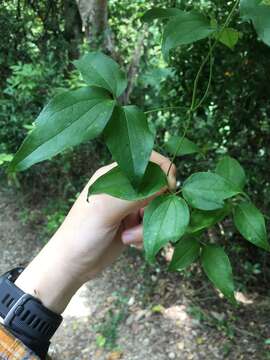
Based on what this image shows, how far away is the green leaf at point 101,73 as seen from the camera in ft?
1.61

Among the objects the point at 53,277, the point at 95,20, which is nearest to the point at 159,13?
the point at 53,277

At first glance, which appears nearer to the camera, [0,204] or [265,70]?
[265,70]

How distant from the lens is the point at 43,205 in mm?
2529

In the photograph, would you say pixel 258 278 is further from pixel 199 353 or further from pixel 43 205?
pixel 43 205

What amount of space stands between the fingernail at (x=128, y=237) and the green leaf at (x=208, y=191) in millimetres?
357

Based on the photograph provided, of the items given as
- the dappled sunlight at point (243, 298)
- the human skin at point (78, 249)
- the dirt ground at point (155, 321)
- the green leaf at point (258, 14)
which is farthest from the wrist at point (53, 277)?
the dappled sunlight at point (243, 298)

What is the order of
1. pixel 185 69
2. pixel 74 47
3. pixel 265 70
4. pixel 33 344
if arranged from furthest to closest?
pixel 74 47 → pixel 185 69 → pixel 265 70 → pixel 33 344

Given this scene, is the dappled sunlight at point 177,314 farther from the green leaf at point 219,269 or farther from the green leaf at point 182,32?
the green leaf at point 182,32

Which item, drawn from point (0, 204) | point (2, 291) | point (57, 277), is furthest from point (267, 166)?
point (0, 204)

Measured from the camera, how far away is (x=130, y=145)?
0.44 m

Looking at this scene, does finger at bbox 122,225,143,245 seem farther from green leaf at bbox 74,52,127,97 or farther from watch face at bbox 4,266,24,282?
green leaf at bbox 74,52,127,97

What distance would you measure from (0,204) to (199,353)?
1.55 meters

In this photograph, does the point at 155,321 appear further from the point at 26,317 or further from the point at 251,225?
the point at 251,225

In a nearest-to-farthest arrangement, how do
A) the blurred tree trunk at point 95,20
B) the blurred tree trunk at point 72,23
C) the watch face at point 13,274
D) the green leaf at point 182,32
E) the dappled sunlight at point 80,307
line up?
the green leaf at point 182,32 → the watch face at point 13,274 → the dappled sunlight at point 80,307 → the blurred tree trunk at point 95,20 → the blurred tree trunk at point 72,23
